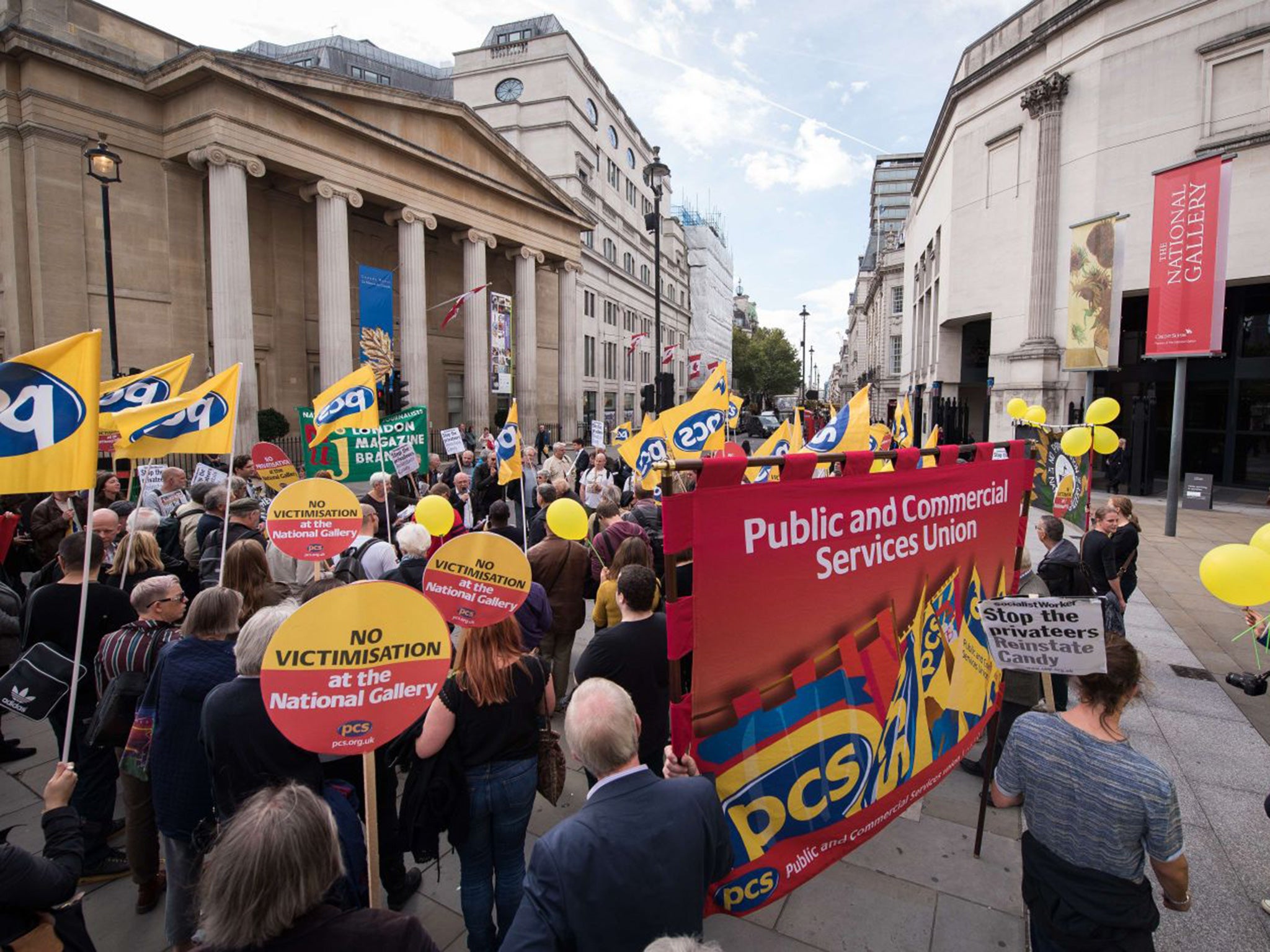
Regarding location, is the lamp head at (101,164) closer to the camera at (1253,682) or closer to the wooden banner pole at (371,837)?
the wooden banner pole at (371,837)

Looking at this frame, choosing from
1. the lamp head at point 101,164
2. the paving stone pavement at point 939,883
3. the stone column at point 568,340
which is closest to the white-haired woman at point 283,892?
the paving stone pavement at point 939,883

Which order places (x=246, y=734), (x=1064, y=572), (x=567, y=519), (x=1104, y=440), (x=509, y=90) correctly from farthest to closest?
(x=509, y=90) < (x=1104, y=440) < (x=567, y=519) < (x=1064, y=572) < (x=246, y=734)

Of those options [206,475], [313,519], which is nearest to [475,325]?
[206,475]

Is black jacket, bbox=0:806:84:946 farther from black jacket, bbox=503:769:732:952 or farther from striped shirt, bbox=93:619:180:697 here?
black jacket, bbox=503:769:732:952

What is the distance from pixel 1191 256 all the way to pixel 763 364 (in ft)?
291

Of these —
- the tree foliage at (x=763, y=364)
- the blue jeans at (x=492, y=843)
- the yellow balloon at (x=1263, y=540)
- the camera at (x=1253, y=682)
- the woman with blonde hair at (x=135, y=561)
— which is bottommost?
the blue jeans at (x=492, y=843)

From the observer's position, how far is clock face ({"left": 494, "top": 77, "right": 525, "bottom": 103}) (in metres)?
45.2

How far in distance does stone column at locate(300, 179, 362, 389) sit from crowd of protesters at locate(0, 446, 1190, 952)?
21442mm

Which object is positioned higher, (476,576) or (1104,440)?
(1104,440)

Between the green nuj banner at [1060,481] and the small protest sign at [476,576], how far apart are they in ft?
33.2

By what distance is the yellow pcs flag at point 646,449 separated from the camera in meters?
8.76

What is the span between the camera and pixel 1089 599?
2826mm

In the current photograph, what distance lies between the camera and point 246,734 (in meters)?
2.78

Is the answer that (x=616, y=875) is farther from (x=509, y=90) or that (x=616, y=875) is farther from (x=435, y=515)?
(x=509, y=90)
